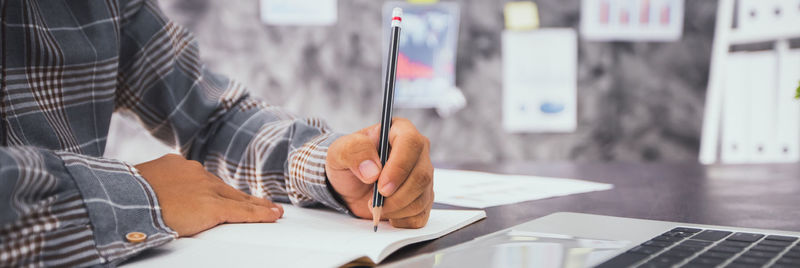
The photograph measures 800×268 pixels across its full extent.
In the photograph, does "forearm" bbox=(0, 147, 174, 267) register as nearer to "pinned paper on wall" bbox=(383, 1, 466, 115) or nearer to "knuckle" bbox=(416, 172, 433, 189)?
"knuckle" bbox=(416, 172, 433, 189)

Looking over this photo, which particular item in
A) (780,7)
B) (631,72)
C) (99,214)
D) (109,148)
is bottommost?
(109,148)

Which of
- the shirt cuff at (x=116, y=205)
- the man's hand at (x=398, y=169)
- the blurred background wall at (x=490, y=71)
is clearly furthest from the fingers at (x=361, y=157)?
the blurred background wall at (x=490, y=71)

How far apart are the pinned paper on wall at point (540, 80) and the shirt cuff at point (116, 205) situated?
5.92 ft

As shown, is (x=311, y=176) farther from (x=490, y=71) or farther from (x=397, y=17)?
(x=490, y=71)

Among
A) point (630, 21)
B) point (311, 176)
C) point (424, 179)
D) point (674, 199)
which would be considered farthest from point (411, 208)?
point (630, 21)

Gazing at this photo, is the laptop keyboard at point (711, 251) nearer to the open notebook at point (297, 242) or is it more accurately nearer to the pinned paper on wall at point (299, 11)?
the open notebook at point (297, 242)

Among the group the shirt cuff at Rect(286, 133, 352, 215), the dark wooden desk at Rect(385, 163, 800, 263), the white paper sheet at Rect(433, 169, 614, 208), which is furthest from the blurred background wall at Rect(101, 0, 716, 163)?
the shirt cuff at Rect(286, 133, 352, 215)

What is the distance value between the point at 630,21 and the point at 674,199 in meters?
1.59

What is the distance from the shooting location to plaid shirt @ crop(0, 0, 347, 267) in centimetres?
39

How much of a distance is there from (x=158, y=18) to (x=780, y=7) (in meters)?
1.75

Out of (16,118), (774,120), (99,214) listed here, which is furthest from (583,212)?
(774,120)

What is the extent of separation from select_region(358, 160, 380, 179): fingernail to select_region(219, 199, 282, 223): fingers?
0.11 m

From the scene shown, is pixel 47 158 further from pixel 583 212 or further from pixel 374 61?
pixel 374 61

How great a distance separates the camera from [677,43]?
2145mm
